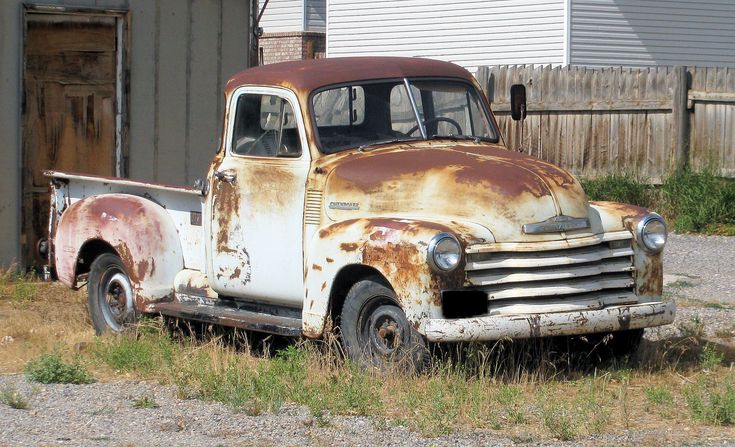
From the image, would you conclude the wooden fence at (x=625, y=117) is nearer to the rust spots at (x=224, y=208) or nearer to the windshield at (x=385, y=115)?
the windshield at (x=385, y=115)

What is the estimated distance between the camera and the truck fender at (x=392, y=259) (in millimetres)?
7352

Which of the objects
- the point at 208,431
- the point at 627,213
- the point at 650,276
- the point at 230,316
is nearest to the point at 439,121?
the point at 627,213

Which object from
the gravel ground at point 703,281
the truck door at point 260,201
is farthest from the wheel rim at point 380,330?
the gravel ground at point 703,281

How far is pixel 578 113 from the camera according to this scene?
19.2 metres

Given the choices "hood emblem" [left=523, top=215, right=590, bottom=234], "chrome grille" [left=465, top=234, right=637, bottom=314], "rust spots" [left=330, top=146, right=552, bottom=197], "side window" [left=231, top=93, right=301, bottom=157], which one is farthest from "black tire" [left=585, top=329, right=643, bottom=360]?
"side window" [left=231, top=93, right=301, bottom=157]

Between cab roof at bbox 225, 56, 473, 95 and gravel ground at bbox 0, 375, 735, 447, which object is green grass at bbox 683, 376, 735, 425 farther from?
cab roof at bbox 225, 56, 473, 95

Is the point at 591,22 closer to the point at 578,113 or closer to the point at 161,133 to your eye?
the point at 578,113

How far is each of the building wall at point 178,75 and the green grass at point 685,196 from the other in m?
6.13

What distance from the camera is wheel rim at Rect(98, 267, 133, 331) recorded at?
9.73 meters

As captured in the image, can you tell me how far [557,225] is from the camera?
772cm

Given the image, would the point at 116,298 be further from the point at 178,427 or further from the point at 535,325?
the point at 535,325

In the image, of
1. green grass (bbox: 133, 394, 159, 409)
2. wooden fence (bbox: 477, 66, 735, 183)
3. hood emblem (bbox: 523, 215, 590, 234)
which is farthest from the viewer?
wooden fence (bbox: 477, 66, 735, 183)

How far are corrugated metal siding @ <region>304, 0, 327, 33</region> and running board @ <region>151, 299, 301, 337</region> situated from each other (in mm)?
28547

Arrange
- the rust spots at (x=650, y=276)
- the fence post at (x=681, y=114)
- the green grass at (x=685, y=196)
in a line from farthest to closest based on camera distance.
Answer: the fence post at (x=681, y=114) → the green grass at (x=685, y=196) → the rust spots at (x=650, y=276)
